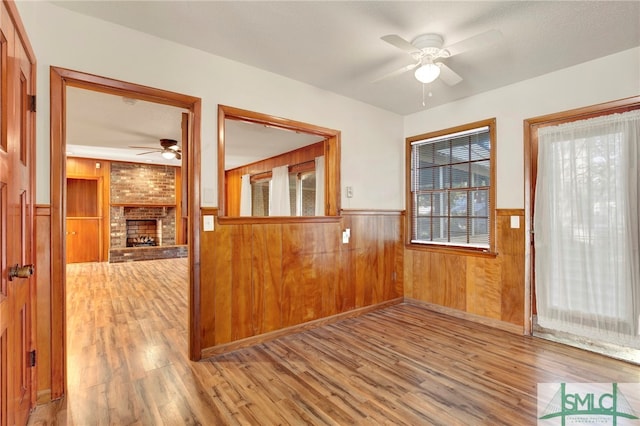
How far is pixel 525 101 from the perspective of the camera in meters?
3.29

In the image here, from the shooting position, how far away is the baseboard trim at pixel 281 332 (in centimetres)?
279

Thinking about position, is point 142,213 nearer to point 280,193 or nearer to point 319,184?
point 280,193

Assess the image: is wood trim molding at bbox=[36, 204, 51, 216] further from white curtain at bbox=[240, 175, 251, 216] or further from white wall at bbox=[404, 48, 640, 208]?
white curtain at bbox=[240, 175, 251, 216]

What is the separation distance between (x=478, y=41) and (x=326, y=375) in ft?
8.71

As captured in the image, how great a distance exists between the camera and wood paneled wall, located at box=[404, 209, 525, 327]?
3.33m

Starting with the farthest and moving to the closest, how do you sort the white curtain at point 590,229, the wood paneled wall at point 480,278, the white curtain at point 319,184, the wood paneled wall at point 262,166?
1. the wood paneled wall at point 262,166
2. the white curtain at point 319,184
3. the wood paneled wall at point 480,278
4. the white curtain at point 590,229

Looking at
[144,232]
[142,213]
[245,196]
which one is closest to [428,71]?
[245,196]

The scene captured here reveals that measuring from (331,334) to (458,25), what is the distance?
2.97m

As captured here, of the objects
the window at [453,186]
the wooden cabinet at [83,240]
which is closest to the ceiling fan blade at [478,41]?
the window at [453,186]

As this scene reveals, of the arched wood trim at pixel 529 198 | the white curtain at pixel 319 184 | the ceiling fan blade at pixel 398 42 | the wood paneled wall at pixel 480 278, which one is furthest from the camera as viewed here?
the white curtain at pixel 319 184

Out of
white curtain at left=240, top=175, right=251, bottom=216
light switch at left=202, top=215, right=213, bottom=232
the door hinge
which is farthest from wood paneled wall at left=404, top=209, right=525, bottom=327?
white curtain at left=240, top=175, right=251, bottom=216

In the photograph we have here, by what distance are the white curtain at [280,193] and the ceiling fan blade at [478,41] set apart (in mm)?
4245

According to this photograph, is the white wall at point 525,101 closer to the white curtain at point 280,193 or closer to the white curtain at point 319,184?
the white curtain at point 319,184

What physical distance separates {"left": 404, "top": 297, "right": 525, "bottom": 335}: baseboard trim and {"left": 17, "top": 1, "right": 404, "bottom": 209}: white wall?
1348 mm
